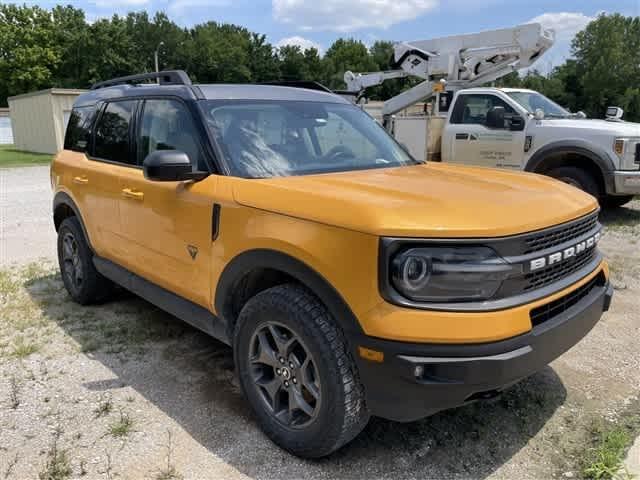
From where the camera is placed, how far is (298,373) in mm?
2582

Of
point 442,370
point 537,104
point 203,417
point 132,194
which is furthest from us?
point 537,104

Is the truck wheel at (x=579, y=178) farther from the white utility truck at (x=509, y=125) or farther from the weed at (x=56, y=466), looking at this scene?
the weed at (x=56, y=466)

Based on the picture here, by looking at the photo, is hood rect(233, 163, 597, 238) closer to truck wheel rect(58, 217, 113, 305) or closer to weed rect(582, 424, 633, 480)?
weed rect(582, 424, 633, 480)

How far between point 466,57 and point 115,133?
948 centimetres

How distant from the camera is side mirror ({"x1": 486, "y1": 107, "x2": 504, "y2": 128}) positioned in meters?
8.59

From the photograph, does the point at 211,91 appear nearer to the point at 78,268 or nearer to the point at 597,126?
the point at 78,268

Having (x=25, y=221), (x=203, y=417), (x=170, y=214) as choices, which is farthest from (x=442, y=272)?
(x=25, y=221)

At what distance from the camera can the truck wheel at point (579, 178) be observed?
26.0ft

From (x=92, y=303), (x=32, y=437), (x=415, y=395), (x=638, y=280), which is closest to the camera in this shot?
(x=415, y=395)

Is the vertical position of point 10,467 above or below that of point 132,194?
below

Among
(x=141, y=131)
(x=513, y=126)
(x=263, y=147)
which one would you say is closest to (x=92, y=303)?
(x=141, y=131)

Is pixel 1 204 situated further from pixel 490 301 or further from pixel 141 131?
pixel 490 301

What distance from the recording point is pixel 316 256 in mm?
2359

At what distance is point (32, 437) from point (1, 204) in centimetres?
930
